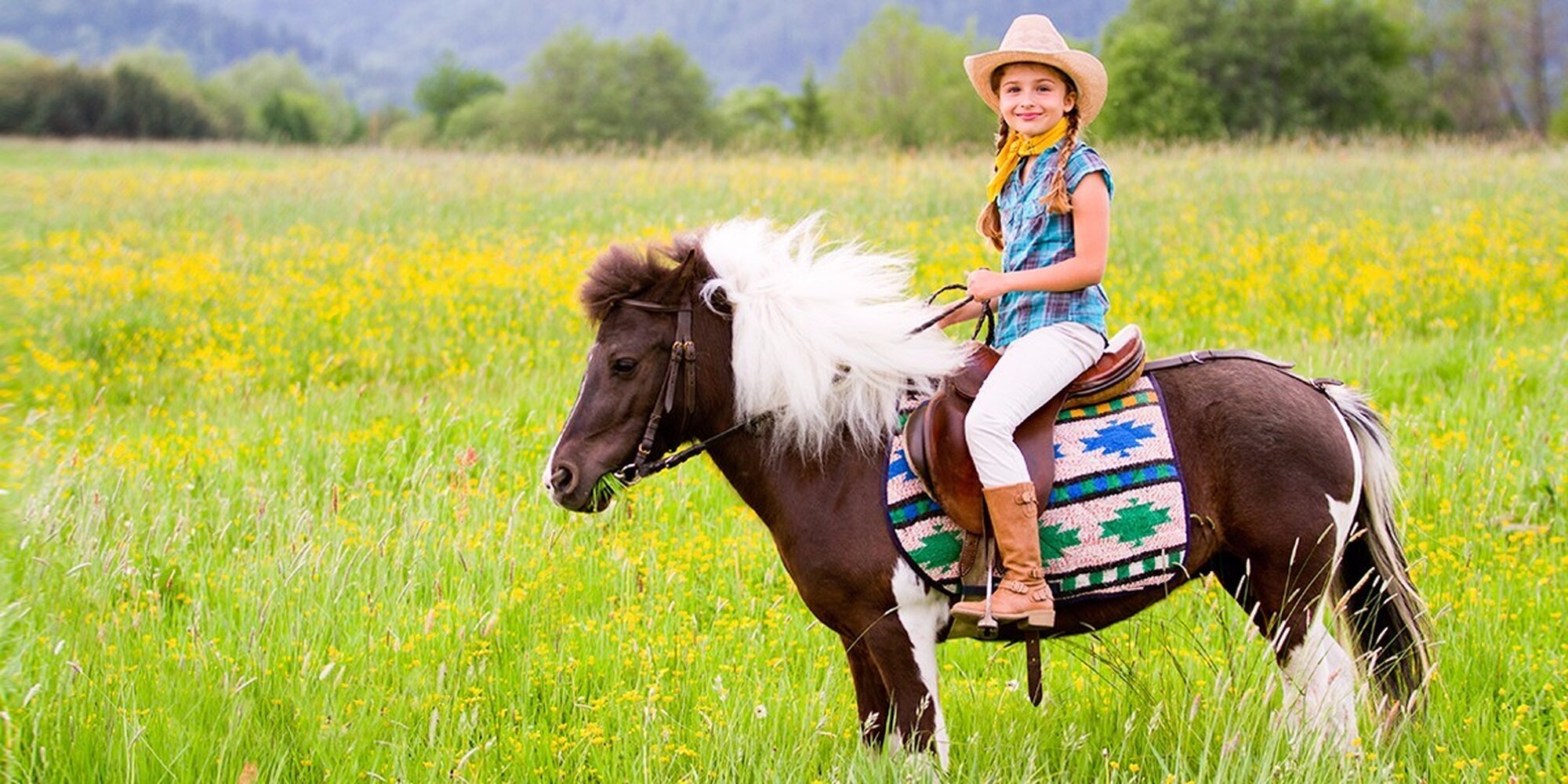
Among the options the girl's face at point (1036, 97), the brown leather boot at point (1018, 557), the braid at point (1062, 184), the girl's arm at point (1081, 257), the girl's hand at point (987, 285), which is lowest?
the brown leather boot at point (1018, 557)

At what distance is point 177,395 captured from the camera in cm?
865

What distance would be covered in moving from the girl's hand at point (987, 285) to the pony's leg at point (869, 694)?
113cm

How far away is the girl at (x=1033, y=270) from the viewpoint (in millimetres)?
3338

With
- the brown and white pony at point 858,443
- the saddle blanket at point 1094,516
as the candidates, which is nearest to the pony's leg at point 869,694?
the brown and white pony at point 858,443

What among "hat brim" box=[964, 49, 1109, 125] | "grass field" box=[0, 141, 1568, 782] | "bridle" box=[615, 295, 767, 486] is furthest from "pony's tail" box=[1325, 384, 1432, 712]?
"bridle" box=[615, 295, 767, 486]

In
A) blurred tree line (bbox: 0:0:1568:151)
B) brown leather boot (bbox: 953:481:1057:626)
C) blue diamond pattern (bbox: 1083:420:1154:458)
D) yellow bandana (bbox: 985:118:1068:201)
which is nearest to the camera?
brown leather boot (bbox: 953:481:1057:626)

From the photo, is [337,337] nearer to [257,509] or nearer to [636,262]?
[257,509]

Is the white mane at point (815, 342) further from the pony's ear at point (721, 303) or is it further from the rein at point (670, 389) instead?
the rein at point (670, 389)

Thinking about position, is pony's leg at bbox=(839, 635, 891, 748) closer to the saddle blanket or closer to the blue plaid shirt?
the saddle blanket

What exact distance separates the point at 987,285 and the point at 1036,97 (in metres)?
0.62

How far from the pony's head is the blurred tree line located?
743 inches

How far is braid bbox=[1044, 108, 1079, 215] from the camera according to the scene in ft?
11.5

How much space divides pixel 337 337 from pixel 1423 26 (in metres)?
66.3

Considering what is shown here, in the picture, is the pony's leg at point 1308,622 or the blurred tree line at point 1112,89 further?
the blurred tree line at point 1112,89
